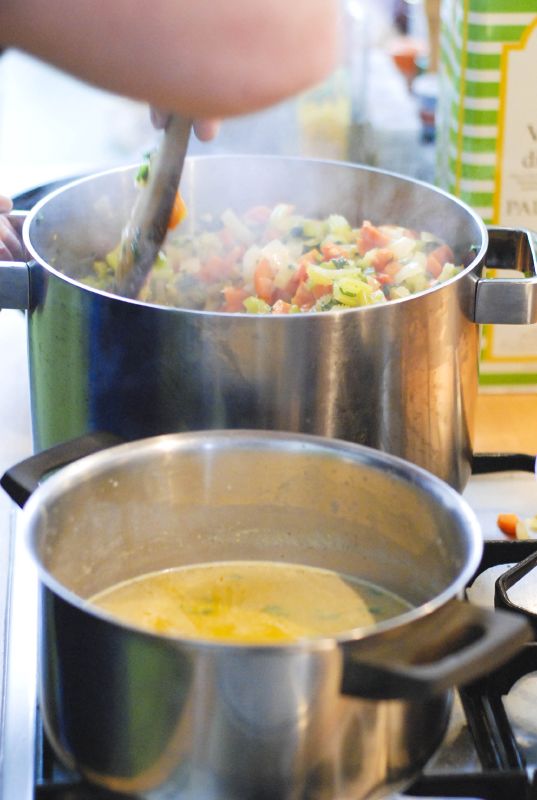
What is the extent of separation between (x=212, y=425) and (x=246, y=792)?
14.1 inches

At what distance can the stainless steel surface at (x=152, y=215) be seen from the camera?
101cm

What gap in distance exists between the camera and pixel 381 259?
1193 millimetres

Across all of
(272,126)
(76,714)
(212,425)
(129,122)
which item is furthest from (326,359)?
(129,122)

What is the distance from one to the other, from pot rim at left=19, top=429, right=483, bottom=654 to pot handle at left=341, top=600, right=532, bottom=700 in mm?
11

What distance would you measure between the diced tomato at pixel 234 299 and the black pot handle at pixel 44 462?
240 mm

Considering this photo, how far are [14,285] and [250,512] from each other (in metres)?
0.30

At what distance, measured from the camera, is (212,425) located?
0.97 metres

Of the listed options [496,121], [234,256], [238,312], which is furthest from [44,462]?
[496,121]

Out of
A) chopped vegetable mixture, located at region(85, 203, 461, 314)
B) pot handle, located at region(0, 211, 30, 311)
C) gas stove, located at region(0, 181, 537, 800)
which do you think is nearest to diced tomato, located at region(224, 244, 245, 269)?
chopped vegetable mixture, located at region(85, 203, 461, 314)

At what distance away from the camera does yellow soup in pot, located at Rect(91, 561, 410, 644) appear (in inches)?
→ 31.6

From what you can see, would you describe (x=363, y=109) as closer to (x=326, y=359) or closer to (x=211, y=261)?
A: (x=211, y=261)

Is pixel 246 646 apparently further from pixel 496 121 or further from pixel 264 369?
pixel 496 121

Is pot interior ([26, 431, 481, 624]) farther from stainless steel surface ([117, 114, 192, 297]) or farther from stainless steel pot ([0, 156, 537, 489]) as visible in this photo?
stainless steel surface ([117, 114, 192, 297])

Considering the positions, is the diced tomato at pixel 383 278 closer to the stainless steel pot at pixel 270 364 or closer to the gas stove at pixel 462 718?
the stainless steel pot at pixel 270 364
